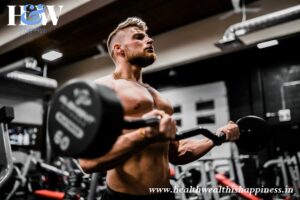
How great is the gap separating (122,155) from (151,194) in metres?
0.36

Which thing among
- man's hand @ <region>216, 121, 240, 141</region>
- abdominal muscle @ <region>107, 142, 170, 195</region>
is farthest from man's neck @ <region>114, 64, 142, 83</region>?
man's hand @ <region>216, 121, 240, 141</region>

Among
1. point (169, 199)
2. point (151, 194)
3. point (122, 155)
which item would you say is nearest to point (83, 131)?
Result: point (122, 155)

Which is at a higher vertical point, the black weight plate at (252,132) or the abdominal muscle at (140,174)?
the black weight plate at (252,132)

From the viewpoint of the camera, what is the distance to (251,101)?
6191 millimetres

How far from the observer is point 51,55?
7406 millimetres

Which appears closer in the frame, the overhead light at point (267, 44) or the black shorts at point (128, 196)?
the black shorts at point (128, 196)

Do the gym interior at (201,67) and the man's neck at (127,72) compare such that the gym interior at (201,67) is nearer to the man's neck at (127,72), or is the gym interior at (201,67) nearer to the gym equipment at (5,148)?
the gym equipment at (5,148)

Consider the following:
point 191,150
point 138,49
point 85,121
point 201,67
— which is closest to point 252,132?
point 191,150

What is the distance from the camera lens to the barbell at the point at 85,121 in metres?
0.85

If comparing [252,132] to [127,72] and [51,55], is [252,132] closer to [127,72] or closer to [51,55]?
[127,72]

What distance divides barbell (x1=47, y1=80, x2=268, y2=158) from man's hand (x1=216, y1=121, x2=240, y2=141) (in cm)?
61

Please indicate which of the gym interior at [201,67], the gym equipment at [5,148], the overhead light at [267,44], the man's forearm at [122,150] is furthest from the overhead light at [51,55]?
the man's forearm at [122,150]

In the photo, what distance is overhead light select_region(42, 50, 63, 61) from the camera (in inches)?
283

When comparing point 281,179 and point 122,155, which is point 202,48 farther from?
point 122,155
